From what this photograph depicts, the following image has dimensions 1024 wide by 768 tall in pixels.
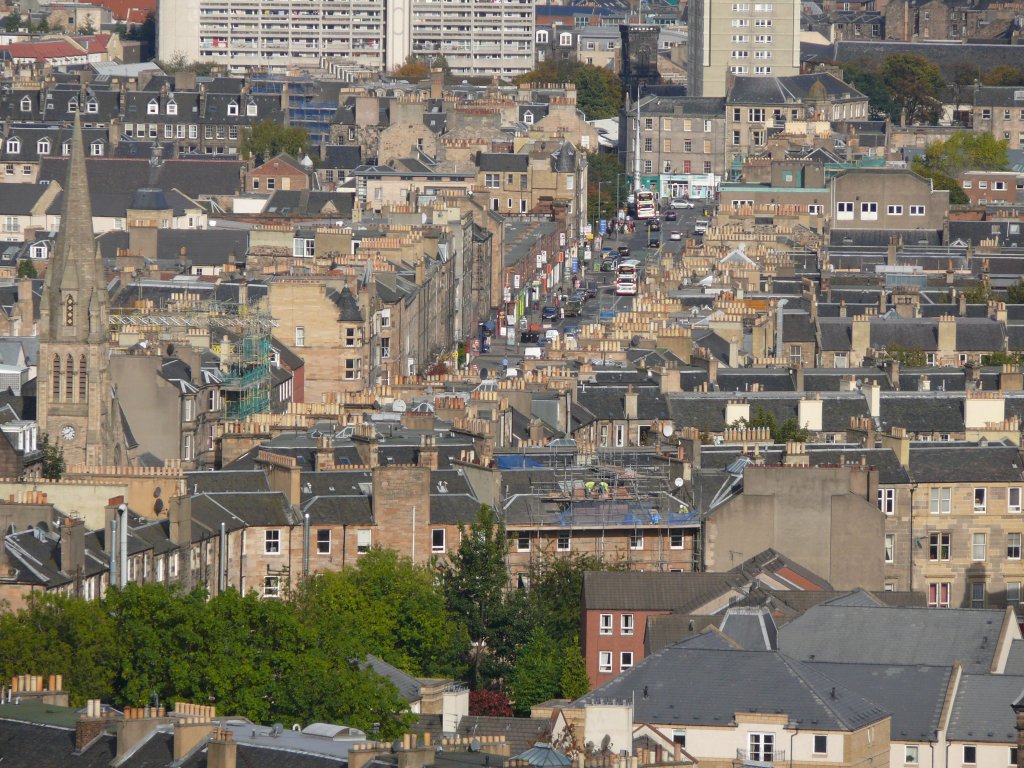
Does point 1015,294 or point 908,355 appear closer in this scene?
point 908,355

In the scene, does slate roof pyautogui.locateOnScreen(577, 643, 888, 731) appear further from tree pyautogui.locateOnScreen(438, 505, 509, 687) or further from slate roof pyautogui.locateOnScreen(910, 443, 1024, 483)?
slate roof pyautogui.locateOnScreen(910, 443, 1024, 483)

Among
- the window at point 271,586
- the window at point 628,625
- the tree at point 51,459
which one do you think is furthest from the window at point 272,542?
the window at point 628,625

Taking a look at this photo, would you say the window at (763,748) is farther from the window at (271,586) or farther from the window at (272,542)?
the window at (272,542)

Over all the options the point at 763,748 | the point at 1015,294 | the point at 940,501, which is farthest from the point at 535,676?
the point at 1015,294

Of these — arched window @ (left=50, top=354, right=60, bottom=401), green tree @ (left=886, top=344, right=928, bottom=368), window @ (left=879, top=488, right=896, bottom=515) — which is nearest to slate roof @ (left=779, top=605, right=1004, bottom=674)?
window @ (left=879, top=488, right=896, bottom=515)

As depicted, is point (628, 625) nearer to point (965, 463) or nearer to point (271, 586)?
point (271, 586)

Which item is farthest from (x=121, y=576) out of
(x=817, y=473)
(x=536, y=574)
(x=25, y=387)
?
(x=25, y=387)
